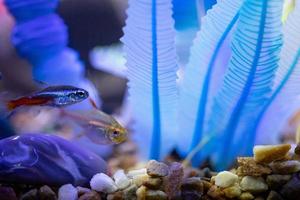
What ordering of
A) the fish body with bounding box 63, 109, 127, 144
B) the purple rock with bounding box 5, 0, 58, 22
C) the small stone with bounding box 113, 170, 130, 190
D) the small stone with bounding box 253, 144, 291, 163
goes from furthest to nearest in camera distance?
1. the purple rock with bounding box 5, 0, 58, 22
2. the fish body with bounding box 63, 109, 127, 144
3. the small stone with bounding box 113, 170, 130, 190
4. the small stone with bounding box 253, 144, 291, 163

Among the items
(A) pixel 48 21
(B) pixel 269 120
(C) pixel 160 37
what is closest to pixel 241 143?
(B) pixel 269 120

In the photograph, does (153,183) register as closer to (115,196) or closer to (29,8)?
(115,196)

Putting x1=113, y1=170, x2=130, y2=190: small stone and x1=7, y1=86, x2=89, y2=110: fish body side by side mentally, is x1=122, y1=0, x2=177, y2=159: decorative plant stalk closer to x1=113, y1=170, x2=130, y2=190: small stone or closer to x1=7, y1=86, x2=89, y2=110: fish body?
x1=7, y1=86, x2=89, y2=110: fish body

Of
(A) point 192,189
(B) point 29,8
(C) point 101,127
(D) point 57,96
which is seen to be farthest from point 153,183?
(B) point 29,8

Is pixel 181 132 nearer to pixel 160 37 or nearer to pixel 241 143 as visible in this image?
pixel 241 143

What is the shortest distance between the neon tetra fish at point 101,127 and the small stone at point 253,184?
0.53m

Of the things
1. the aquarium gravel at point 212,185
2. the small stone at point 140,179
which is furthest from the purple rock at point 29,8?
the small stone at point 140,179

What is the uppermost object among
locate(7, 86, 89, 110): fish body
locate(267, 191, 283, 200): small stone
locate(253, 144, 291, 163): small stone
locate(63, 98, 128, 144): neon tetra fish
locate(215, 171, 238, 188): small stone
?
locate(7, 86, 89, 110): fish body

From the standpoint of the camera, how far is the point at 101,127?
1837 mm

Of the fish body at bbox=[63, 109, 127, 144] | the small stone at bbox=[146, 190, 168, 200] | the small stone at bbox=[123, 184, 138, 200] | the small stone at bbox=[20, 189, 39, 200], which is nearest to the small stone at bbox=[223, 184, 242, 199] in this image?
the small stone at bbox=[146, 190, 168, 200]

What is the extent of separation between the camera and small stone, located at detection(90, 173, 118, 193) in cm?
165

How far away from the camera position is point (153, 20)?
1666 millimetres

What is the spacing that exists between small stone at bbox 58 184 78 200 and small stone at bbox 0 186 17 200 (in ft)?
0.58

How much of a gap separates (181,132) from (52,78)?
0.74 metres
